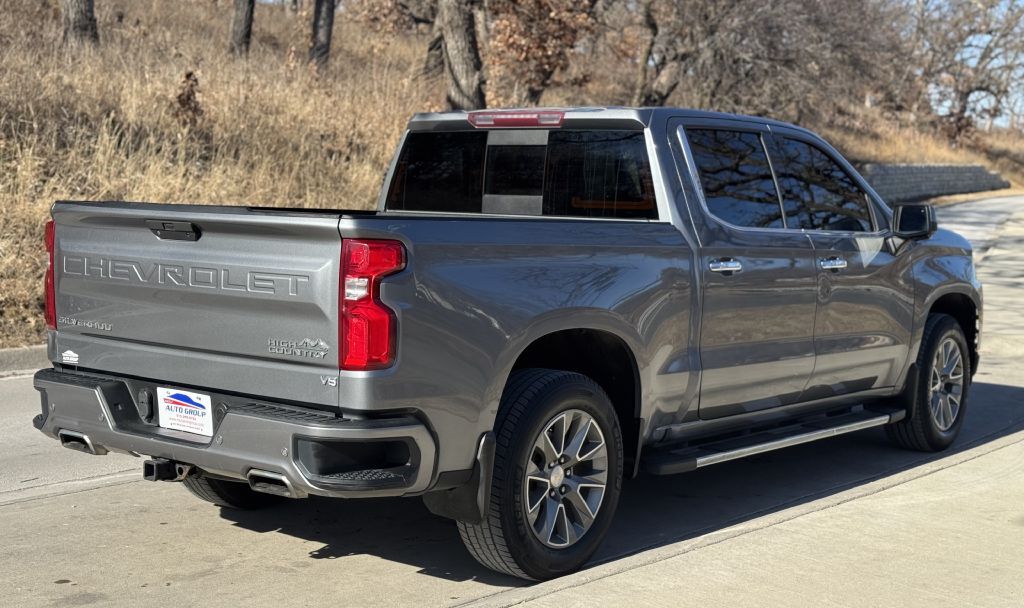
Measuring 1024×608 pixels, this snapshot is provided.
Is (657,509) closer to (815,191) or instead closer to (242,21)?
(815,191)

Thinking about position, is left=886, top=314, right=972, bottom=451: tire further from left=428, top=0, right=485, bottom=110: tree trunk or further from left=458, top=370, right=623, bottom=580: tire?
left=428, top=0, right=485, bottom=110: tree trunk

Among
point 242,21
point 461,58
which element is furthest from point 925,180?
point 461,58

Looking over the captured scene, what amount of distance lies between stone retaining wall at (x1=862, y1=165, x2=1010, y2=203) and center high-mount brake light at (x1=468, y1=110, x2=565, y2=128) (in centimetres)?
2704

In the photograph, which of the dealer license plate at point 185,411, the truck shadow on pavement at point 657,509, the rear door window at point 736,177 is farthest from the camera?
the rear door window at point 736,177

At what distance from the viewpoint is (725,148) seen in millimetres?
6098

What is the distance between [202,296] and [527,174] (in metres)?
2.12

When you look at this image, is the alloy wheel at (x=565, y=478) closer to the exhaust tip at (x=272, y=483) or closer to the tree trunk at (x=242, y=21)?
the exhaust tip at (x=272, y=483)

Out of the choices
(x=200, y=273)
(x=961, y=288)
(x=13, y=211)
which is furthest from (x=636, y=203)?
(x=13, y=211)

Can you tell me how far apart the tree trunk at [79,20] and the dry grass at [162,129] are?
1.30 feet

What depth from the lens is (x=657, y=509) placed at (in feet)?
20.5

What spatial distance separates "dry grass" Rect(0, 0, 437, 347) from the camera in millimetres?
13164

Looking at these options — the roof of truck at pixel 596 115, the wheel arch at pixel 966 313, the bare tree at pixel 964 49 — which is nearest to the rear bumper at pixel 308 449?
the roof of truck at pixel 596 115

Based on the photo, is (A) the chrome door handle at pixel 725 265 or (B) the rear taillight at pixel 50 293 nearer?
(B) the rear taillight at pixel 50 293

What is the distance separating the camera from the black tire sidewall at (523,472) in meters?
4.67
